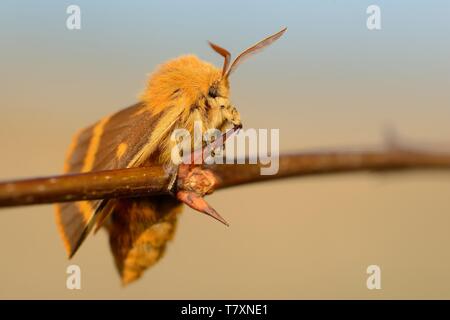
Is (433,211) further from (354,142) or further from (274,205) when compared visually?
(274,205)

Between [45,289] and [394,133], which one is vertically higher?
[394,133]

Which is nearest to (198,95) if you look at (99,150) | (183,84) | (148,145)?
(183,84)

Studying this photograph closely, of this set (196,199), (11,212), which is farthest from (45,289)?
(196,199)

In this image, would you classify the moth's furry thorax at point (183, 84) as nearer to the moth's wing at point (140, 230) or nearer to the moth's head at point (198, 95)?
the moth's head at point (198, 95)

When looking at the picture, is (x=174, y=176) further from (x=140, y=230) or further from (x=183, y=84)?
(x=140, y=230)

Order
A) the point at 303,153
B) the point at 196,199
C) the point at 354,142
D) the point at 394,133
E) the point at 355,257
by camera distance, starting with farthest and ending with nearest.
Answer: the point at 354,142, the point at 355,257, the point at 394,133, the point at 303,153, the point at 196,199

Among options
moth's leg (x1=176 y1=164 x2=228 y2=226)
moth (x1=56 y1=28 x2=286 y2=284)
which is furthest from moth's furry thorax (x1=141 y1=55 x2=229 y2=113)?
moth's leg (x1=176 y1=164 x2=228 y2=226)

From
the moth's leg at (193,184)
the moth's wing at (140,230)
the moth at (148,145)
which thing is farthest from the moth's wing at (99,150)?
the moth's leg at (193,184)
